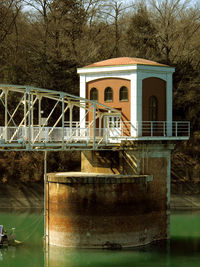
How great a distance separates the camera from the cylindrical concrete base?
33.7 meters

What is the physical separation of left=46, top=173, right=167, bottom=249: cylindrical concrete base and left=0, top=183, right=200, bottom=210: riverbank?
17.7 metres

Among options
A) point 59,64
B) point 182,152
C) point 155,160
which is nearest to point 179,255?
point 155,160

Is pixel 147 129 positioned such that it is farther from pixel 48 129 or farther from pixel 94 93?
pixel 48 129

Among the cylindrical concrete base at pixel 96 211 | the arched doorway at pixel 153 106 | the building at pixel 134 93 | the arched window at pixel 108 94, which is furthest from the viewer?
the arched window at pixel 108 94

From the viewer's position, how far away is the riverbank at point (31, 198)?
52312 mm

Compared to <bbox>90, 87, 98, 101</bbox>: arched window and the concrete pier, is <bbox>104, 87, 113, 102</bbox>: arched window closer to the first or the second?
<bbox>90, 87, 98, 101</bbox>: arched window

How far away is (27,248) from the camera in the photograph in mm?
35000

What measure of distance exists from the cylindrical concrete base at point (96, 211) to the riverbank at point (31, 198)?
58.2 ft

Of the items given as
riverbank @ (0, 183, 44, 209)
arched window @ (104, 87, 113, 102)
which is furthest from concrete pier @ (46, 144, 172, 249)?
riverbank @ (0, 183, 44, 209)

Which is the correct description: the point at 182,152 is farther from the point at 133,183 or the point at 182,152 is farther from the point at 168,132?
the point at 133,183

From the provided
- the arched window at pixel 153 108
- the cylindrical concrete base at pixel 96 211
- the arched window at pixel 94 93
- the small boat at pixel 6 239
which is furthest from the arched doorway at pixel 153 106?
the small boat at pixel 6 239

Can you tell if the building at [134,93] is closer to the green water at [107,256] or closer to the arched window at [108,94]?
the arched window at [108,94]

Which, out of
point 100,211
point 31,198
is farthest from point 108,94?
point 31,198

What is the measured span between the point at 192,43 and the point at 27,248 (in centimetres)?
3379
